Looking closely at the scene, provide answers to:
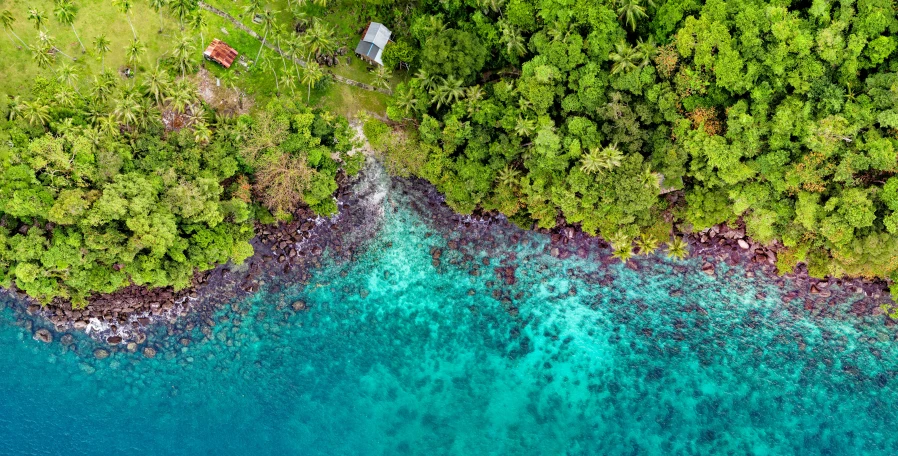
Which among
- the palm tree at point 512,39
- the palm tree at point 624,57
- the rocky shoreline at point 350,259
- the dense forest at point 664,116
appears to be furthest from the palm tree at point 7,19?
the palm tree at point 624,57

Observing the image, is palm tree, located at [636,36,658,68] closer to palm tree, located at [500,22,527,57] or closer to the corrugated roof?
palm tree, located at [500,22,527,57]

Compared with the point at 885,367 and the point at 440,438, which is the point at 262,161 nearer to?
the point at 440,438

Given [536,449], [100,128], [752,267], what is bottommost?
[536,449]

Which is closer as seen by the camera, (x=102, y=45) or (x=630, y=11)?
(x=630, y=11)

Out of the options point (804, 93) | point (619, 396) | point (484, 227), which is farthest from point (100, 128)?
point (804, 93)

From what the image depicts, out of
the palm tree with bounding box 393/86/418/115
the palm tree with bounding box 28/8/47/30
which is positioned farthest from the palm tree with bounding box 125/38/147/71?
the palm tree with bounding box 393/86/418/115

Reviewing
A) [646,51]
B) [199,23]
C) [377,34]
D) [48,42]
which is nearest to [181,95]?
[199,23]

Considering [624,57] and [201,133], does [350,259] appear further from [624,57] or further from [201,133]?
[624,57]
